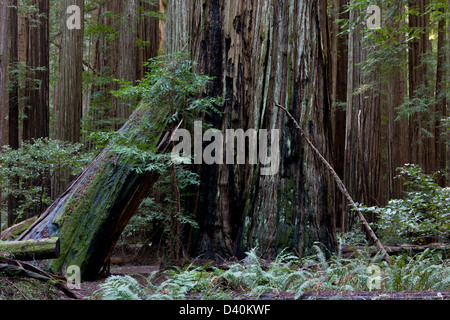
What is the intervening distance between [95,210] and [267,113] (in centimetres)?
304

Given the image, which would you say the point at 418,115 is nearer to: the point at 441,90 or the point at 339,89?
the point at 441,90

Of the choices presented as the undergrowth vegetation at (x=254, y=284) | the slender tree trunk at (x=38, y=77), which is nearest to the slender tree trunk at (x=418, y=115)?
the undergrowth vegetation at (x=254, y=284)

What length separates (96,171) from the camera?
5.45 m

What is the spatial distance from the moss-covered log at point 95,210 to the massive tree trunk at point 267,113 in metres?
1.38

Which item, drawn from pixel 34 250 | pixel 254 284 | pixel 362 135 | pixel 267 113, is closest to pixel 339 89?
pixel 362 135

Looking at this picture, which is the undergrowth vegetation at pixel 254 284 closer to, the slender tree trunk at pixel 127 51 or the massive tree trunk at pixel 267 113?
the massive tree trunk at pixel 267 113

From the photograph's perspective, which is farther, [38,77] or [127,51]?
[38,77]

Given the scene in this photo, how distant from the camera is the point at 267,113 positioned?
20.6ft

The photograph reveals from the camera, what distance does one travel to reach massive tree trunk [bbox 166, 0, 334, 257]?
6.01 meters

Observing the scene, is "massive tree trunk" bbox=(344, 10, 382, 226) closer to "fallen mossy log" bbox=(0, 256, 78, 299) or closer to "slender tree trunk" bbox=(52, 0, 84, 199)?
"slender tree trunk" bbox=(52, 0, 84, 199)

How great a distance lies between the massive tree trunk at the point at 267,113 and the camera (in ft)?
19.7

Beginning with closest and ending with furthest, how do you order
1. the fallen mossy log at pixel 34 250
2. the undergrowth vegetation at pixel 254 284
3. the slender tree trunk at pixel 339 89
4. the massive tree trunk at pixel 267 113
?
the undergrowth vegetation at pixel 254 284
the fallen mossy log at pixel 34 250
the massive tree trunk at pixel 267 113
the slender tree trunk at pixel 339 89

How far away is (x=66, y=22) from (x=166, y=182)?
24.0 feet

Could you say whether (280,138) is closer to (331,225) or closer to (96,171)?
(331,225)
